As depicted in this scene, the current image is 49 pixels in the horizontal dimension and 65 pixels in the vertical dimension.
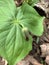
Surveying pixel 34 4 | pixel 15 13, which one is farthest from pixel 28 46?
pixel 34 4

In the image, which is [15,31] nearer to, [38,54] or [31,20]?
[31,20]

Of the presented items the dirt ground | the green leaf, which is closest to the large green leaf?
the green leaf

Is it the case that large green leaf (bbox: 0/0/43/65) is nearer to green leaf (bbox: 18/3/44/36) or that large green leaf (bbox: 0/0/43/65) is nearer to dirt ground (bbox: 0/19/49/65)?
green leaf (bbox: 18/3/44/36)

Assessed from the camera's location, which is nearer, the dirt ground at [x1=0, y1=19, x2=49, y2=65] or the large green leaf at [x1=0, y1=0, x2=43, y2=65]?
the large green leaf at [x1=0, y1=0, x2=43, y2=65]

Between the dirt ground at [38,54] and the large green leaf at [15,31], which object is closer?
the large green leaf at [15,31]

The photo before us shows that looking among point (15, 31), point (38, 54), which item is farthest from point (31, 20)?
point (38, 54)

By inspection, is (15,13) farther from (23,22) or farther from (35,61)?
(35,61)

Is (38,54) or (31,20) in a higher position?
(31,20)

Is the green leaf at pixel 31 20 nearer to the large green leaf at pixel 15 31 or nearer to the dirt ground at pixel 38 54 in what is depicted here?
the large green leaf at pixel 15 31

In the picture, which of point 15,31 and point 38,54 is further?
point 38,54

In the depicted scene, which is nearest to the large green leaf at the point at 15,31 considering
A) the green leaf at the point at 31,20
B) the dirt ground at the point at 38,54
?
the green leaf at the point at 31,20

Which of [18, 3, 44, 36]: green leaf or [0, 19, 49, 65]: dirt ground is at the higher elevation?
[18, 3, 44, 36]: green leaf
